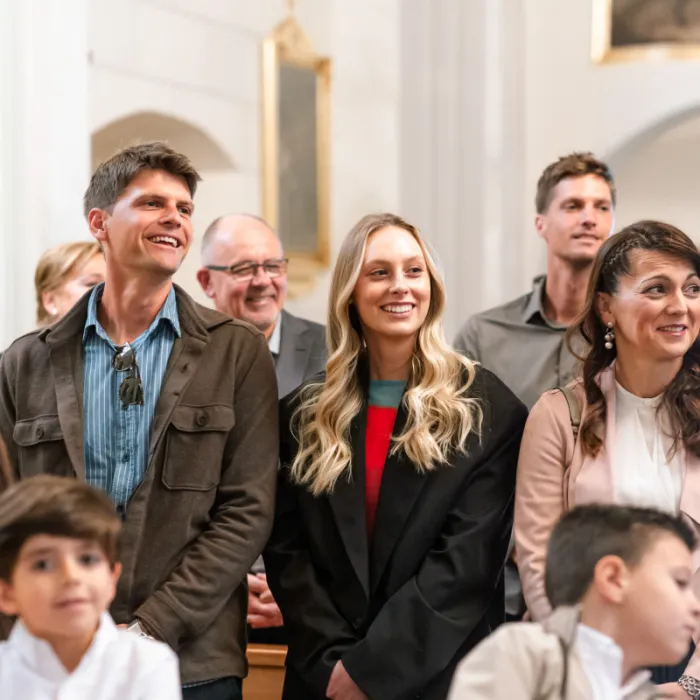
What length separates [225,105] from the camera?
823 cm

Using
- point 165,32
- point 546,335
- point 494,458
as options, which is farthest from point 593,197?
point 165,32

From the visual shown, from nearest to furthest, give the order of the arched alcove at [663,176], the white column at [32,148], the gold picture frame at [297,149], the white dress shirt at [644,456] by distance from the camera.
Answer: the white dress shirt at [644,456] < the white column at [32,148] < the gold picture frame at [297,149] < the arched alcove at [663,176]

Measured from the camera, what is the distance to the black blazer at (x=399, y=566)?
342 centimetres

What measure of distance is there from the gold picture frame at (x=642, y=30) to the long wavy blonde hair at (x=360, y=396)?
6078mm

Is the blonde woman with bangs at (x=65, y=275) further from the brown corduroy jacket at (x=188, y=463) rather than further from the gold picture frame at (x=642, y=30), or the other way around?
the gold picture frame at (x=642, y=30)

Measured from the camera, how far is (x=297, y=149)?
8828 millimetres

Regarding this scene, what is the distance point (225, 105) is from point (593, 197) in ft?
12.6

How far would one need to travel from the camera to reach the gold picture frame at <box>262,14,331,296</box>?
855cm

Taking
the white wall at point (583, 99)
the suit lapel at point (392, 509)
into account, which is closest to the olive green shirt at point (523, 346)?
the suit lapel at point (392, 509)

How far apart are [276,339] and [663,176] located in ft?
18.2

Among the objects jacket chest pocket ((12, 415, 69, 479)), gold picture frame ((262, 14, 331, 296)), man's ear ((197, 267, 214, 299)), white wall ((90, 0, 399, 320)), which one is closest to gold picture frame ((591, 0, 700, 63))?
white wall ((90, 0, 399, 320))

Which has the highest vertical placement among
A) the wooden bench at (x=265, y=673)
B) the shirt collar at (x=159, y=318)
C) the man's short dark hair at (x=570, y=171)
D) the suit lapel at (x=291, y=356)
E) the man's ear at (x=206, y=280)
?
the man's short dark hair at (x=570, y=171)

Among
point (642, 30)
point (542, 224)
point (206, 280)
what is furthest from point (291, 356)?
point (642, 30)

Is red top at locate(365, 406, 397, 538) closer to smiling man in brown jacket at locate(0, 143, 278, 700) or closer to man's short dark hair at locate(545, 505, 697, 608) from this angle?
smiling man in brown jacket at locate(0, 143, 278, 700)
